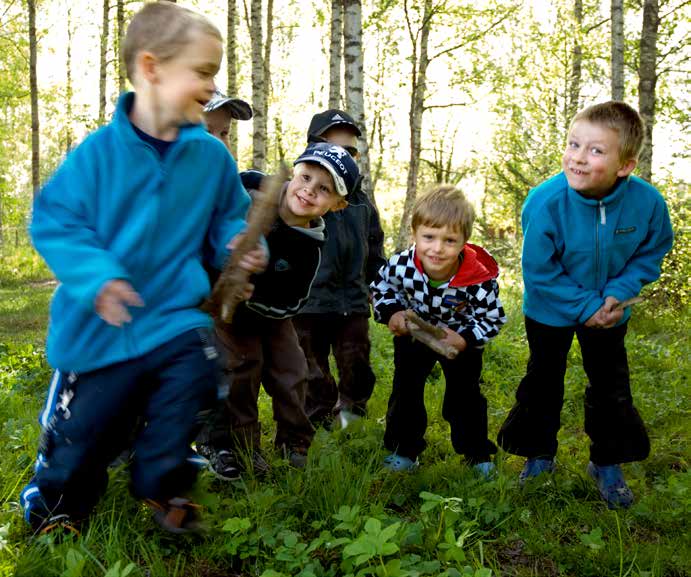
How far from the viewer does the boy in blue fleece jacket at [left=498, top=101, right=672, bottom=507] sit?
344 cm

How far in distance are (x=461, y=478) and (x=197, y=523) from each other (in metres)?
1.48

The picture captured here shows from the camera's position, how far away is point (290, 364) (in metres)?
3.82

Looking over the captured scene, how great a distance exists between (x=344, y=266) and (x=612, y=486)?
7.47 feet

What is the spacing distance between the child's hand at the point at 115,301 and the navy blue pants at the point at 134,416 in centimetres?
29

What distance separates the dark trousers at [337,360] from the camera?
194 inches

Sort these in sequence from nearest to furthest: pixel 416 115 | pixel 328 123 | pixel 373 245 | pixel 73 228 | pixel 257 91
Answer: pixel 73 228 → pixel 328 123 → pixel 373 245 → pixel 257 91 → pixel 416 115

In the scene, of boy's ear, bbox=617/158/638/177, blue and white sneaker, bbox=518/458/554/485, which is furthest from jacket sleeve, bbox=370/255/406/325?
boy's ear, bbox=617/158/638/177

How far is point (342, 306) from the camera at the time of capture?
487 centimetres

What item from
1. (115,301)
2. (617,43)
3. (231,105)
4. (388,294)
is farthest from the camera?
(617,43)

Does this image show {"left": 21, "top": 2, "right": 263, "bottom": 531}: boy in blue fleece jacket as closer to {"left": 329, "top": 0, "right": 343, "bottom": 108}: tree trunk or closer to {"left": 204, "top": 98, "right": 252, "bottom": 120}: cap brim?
{"left": 204, "top": 98, "right": 252, "bottom": 120}: cap brim

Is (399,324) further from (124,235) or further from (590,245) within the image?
(124,235)

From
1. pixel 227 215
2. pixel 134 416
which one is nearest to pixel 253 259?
pixel 227 215

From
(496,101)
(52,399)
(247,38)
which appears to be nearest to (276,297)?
(52,399)

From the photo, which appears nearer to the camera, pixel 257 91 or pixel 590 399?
pixel 590 399
